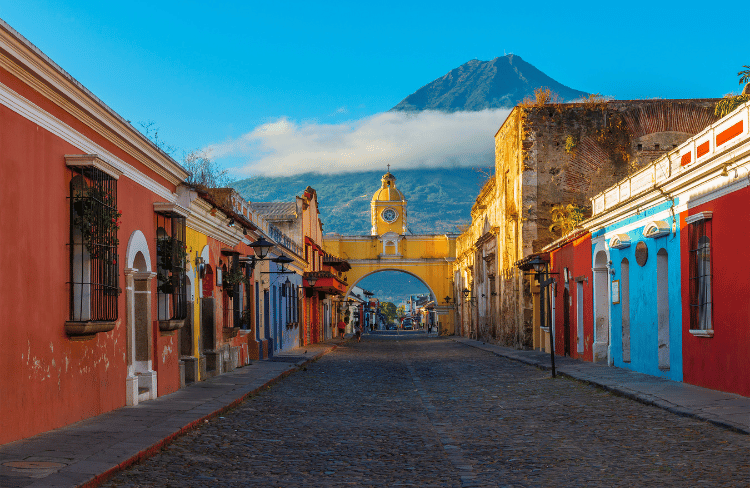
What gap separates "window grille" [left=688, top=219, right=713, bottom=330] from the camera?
1145 cm

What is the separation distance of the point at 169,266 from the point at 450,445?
6009 millimetres

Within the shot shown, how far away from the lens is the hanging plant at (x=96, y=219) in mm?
8180

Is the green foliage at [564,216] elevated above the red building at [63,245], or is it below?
above

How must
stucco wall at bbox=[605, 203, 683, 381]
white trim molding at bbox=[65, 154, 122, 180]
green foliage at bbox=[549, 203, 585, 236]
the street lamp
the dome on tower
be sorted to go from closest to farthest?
white trim molding at bbox=[65, 154, 122, 180], stucco wall at bbox=[605, 203, 683, 381], green foliage at bbox=[549, 203, 585, 236], the street lamp, the dome on tower

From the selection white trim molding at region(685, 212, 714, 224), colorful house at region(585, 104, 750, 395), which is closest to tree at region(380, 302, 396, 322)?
colorful house at region(585, 104, 750, 395)

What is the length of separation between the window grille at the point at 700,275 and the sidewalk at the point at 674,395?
3.38ft

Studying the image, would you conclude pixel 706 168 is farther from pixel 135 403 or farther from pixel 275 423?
pixel 135 403

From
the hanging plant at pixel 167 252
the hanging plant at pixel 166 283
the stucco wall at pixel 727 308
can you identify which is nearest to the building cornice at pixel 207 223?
the hanging plant at pixel 167 252

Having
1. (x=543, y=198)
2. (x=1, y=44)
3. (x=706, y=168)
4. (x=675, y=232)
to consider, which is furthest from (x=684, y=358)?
(x=543, y=198)

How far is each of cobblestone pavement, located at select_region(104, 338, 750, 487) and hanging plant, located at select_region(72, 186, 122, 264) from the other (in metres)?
2.29

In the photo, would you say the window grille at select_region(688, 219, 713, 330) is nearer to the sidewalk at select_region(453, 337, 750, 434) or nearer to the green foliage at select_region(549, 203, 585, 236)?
the sidewalk at select_region(453, 337, 750, 434)

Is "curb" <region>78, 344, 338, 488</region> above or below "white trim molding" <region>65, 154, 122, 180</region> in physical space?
below

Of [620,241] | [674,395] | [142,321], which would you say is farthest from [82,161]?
[620,241]

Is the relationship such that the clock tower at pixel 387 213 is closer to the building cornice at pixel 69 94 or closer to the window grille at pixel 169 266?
the window grille at pixel 169 266
